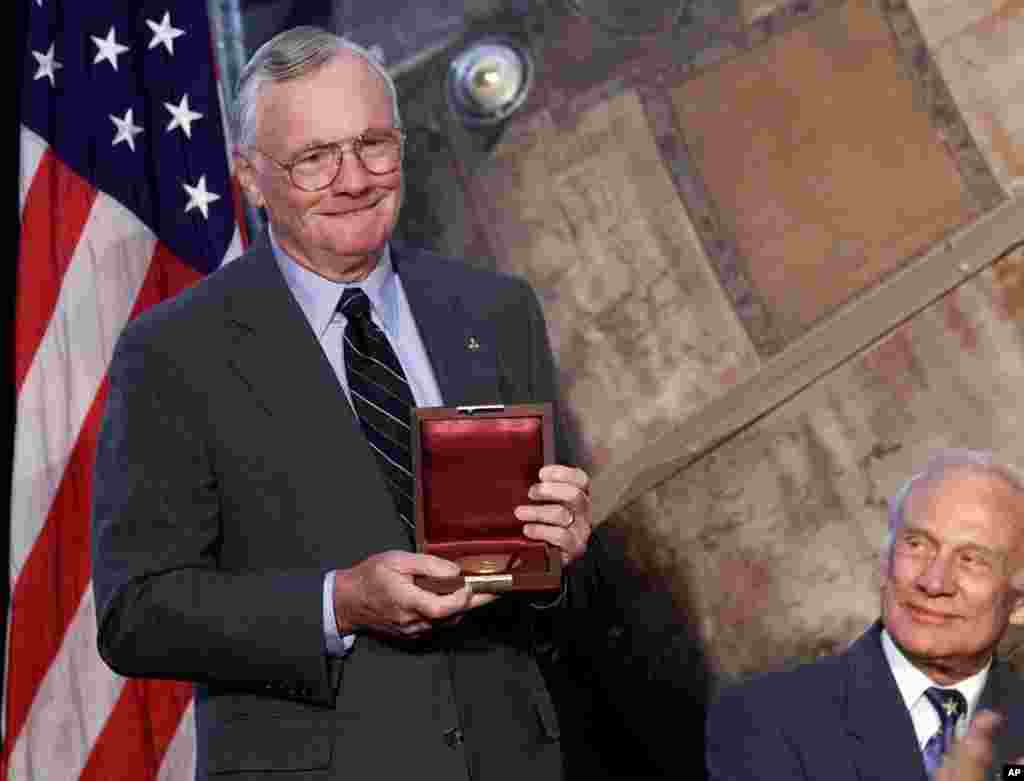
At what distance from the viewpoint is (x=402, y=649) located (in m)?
2.12

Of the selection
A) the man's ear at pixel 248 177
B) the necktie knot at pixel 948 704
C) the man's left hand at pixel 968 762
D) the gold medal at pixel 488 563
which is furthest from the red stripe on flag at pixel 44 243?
the man's left hand at pixel 968 762

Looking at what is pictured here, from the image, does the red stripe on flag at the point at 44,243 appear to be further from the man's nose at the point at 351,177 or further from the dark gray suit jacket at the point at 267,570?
the man's nose at the point at 351,177

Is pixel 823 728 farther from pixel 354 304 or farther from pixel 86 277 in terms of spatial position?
pixel 86 277

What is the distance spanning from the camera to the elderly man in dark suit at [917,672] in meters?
2.35

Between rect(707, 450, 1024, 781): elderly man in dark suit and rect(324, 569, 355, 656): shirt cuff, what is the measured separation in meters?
0.70

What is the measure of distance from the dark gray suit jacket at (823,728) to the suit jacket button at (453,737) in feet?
1.67

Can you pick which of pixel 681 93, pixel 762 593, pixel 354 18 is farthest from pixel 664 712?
pixel 354 18

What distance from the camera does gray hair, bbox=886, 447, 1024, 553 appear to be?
257 centimetres

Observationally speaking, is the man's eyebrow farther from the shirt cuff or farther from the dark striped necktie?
the shirt cuff

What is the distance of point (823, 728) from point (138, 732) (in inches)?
83.2

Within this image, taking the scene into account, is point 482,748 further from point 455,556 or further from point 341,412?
point 341,412

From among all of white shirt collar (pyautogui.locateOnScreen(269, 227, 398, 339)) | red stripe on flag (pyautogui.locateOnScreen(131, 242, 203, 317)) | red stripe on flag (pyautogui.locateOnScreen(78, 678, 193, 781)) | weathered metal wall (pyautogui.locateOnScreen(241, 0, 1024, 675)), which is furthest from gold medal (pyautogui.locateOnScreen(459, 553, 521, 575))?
red stripe on flag (pyautogui.locateOnScreen(131, 242, 203, 317))

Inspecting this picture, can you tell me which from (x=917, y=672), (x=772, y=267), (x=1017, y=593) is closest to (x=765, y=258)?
(x=772, y=267)

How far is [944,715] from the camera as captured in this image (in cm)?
246
